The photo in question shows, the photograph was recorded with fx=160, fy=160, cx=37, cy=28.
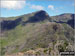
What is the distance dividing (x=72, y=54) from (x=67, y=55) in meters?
0.82

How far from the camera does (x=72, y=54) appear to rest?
19.8 metres

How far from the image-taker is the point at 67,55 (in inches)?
764
